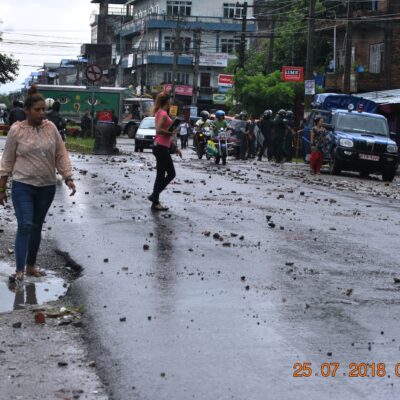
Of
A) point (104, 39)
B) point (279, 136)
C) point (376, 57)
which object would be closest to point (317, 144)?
point (279, 136)

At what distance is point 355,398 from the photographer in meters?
5.96

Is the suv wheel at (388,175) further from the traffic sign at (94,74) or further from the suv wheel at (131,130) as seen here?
the suv wheel at (131,130)

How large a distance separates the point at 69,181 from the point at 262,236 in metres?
3.64

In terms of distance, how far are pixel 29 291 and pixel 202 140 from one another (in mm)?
27689

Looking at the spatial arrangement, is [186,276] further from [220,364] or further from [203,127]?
[203,127]

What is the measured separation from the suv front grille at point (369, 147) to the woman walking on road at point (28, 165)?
2123 centimetres

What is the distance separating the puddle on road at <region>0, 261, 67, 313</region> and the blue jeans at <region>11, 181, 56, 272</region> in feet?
0.79

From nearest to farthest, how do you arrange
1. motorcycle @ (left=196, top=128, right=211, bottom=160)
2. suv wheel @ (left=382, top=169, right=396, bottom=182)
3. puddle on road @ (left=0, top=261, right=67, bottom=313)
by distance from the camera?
puddle on road @ (left=0, top=261, right=67, bottom=313)
suv wheel @ (left=382, top=169, right=396, bottom=182)
motorcycle @ (left=196, top=128, right=211, bottom=160)

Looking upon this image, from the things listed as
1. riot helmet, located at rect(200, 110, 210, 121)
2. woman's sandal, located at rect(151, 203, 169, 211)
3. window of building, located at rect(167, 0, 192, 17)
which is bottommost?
woman's sandal, located at rect(151, 203, 169, 211)

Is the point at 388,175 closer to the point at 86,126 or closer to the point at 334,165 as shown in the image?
the point at 334,165

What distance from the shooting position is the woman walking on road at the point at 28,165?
10.1m

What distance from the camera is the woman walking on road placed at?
10070 millimetres

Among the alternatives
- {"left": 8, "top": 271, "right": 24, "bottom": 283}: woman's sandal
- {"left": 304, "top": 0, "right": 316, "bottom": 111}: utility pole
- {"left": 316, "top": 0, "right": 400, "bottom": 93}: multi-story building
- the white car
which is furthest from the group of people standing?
{"left": 8, "top": 271, "right": 24, "bottom": 283}: woman's sandal

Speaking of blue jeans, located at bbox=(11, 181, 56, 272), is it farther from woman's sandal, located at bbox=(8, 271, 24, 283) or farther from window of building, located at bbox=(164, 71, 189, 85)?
window of building, located at bbox=(164, 71, 189, 85)
